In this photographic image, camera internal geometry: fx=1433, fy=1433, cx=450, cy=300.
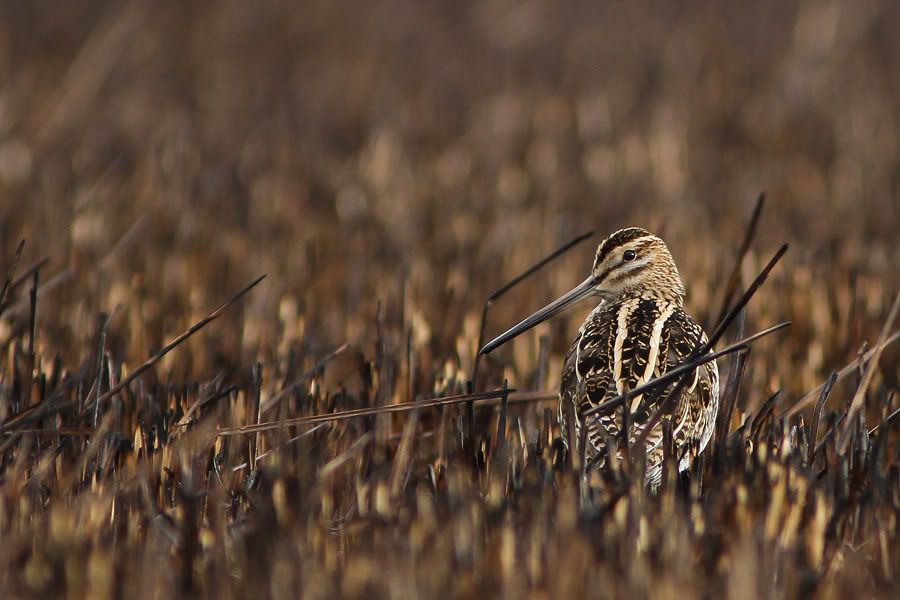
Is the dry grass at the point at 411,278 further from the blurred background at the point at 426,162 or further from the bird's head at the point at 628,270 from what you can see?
the bird's head at the point at 628,270

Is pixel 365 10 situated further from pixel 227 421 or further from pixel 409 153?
pixel 227 421

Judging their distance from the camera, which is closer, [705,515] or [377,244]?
[705,515]

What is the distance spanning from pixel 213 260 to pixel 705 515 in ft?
11.8

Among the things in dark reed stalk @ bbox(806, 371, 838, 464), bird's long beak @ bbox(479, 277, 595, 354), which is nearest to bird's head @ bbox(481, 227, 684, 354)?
bird's long beak @ bbox(479, 277, 595, 354)

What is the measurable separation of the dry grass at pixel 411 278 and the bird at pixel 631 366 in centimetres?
12

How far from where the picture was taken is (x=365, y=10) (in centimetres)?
1132

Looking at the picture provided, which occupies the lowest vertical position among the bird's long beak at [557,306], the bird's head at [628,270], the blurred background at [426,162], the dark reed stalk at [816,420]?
the dark reed stalk at [816,420]

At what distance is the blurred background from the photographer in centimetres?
545

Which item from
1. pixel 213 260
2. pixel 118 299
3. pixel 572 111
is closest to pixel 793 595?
pixel 118 299

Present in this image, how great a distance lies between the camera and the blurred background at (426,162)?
5453 mm

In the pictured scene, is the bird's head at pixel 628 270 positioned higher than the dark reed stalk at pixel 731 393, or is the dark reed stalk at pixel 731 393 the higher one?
the bird's head at pixel 628 270

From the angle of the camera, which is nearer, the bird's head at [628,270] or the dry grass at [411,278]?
the dry grass at [411,278]

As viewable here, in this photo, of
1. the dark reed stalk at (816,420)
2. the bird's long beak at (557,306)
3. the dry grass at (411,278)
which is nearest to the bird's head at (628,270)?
the bird's long beak at (557,306)

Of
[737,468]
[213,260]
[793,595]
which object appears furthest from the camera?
[213,260]
